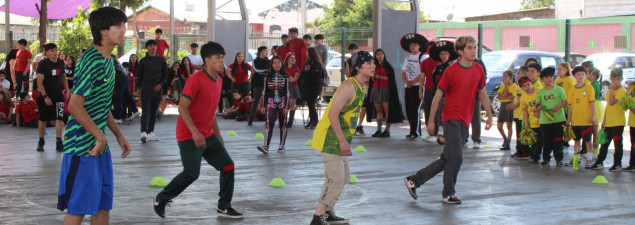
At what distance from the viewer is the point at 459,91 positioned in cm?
819

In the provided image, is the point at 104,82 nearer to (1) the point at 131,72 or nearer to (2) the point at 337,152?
(2) the point at 337,152

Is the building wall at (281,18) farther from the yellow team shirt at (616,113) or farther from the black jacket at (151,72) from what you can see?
the yellow team shirt at (616,113)

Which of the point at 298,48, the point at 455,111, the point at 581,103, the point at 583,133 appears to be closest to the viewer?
the point at 455,111

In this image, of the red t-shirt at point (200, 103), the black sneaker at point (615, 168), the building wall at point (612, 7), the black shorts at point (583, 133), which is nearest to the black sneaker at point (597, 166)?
the black sneaker at point (615, 168)

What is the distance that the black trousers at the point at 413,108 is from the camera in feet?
49.3

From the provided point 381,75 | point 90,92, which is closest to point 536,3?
point 381,75

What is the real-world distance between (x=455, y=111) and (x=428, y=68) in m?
6.14

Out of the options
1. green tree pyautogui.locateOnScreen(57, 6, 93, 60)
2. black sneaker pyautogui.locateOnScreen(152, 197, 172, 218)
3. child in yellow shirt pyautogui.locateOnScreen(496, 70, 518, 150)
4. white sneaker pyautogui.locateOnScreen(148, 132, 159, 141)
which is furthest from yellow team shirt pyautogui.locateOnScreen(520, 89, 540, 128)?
green tree pyautogui.locateOnScreen(57, 6, 93, 60)

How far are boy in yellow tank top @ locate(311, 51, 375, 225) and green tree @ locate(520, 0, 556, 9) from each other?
11308 cm

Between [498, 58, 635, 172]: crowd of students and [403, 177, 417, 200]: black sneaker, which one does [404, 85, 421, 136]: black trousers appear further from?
[403, 177, 417, 200]: black sneaker

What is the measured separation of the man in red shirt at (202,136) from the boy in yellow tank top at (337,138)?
2.90 feet

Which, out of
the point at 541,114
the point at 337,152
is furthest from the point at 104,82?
the point at 541,114

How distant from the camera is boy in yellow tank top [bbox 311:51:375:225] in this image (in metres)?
6.84

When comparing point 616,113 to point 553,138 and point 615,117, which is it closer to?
point 615,117
